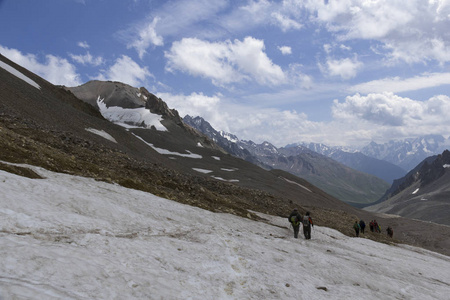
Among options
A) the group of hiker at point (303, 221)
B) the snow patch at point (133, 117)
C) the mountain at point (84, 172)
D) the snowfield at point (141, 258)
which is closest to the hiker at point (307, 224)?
the group of hiker at point (303, 221)

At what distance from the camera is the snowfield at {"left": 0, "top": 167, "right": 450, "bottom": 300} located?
7.22 metres

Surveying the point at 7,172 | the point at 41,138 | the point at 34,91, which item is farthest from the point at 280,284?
the point at 34,91

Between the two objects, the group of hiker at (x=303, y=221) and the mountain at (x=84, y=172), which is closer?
the mountain at (x=84, y=172)

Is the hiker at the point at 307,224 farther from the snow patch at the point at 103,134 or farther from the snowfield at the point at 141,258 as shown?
the snow patch at the point at 103,134

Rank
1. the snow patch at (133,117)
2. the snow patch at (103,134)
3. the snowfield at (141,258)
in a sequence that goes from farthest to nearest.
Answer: the snow patch at (133,117) → the snow patch at (103,134) → the snowfield at (141,258)

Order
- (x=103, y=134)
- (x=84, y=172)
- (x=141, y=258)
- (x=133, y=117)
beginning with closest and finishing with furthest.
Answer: (x=141, y=258) < (x=84, y=172) < (x=103, y=134) < (x=133, y=117)

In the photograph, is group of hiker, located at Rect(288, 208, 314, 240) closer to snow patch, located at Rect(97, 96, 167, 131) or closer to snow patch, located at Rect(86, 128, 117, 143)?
snow patch, located at Rect(86, 128, 117, 143)

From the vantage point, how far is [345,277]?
46.2 ft

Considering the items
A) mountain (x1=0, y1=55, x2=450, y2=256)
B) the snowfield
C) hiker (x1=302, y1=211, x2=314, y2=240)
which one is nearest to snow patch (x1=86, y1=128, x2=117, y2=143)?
mountain (x1=0, y1=55, x2=450, y2=256)

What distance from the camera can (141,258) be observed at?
9852 millimetres

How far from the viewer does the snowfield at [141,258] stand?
A: 7219 millimetres

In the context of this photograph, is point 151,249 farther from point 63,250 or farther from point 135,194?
point 135,194

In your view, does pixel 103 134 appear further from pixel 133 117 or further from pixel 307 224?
pixel 133 117

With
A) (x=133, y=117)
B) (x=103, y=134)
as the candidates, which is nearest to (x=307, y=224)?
(x=103, y=134)
